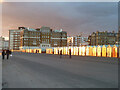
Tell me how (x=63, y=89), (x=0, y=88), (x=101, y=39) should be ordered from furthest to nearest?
(x=101, y=39), (x=0, y=88), (x=63, y=89)

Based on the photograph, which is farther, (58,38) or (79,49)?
(58,38)

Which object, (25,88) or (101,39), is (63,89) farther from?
(101,39)

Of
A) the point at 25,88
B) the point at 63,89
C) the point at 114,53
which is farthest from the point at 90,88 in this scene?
the point at 114,53

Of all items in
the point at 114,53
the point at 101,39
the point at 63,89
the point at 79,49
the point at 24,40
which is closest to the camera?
the point at 63,89

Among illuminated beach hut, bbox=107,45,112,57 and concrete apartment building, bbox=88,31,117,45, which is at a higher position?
concrete apartment building, bbox=88,31,117,45

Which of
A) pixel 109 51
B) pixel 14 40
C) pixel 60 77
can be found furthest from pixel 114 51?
pixel 14 40

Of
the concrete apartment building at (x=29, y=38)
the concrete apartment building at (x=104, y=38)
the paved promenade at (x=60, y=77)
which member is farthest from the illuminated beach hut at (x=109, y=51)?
the concrete apartment building at (x=29, y=38)

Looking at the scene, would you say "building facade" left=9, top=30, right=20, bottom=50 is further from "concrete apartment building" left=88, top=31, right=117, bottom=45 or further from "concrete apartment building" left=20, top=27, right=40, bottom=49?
"concrete apartment building" left=88, top=31, right=117, bottom=45

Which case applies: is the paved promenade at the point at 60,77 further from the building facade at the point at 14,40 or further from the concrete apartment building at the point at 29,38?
the building facade at the point at 14,40

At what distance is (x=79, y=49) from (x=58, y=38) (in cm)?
9745

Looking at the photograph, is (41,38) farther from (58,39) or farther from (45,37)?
(58,39)

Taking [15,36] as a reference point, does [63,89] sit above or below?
below

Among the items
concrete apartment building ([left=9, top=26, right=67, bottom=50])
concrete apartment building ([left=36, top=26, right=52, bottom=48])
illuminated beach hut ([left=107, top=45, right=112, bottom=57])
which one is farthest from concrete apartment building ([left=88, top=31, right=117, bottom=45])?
illuminated beach hut ([left=107, top=45, right=112, bottom=57])

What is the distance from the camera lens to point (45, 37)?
13900cm
